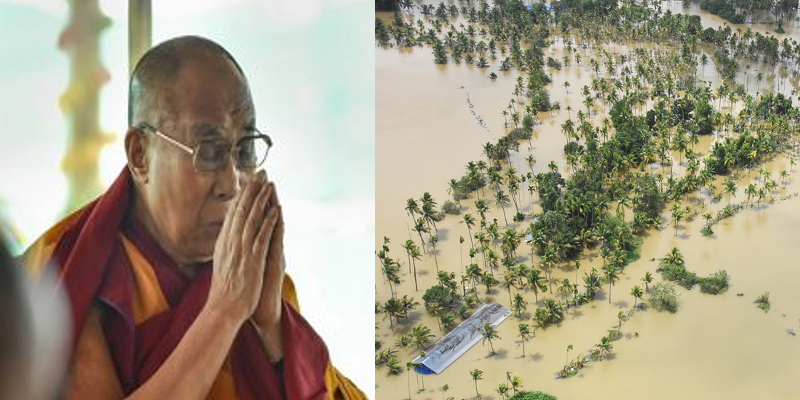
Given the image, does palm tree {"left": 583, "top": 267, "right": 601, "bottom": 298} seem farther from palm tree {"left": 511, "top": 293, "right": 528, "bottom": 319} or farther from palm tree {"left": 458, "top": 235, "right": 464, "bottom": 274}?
palm tree {"left": 458, "top": 235, "right": 464, "bottom": 274}

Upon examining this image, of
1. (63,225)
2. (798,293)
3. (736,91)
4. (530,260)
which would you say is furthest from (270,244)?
(736,91)

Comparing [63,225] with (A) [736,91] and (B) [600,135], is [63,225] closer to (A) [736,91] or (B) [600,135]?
(B) [600,135]

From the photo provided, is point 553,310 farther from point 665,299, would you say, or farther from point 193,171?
point 193,171

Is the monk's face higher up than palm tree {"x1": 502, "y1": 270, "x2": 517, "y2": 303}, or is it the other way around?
the monk's face

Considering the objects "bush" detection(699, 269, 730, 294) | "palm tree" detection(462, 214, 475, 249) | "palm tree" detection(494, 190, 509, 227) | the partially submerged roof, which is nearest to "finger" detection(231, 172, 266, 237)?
the partially submerged roof

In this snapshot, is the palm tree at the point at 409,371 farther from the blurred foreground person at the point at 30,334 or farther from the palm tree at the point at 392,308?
the blurred foreground person at the point at 30,334

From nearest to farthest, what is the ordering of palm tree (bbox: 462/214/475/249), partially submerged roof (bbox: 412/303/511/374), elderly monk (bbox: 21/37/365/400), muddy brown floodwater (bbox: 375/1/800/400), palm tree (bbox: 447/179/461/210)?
elderly monk (bbox: 21/37/365/400)
muddy brown floodwater (bbox: 375/1/800/400)
partially submerged roof (bbox: 412/303/511/374)
palm tree (bbox: 462/214/475/249)
palm tree (bbox: 447/179/461/210)
